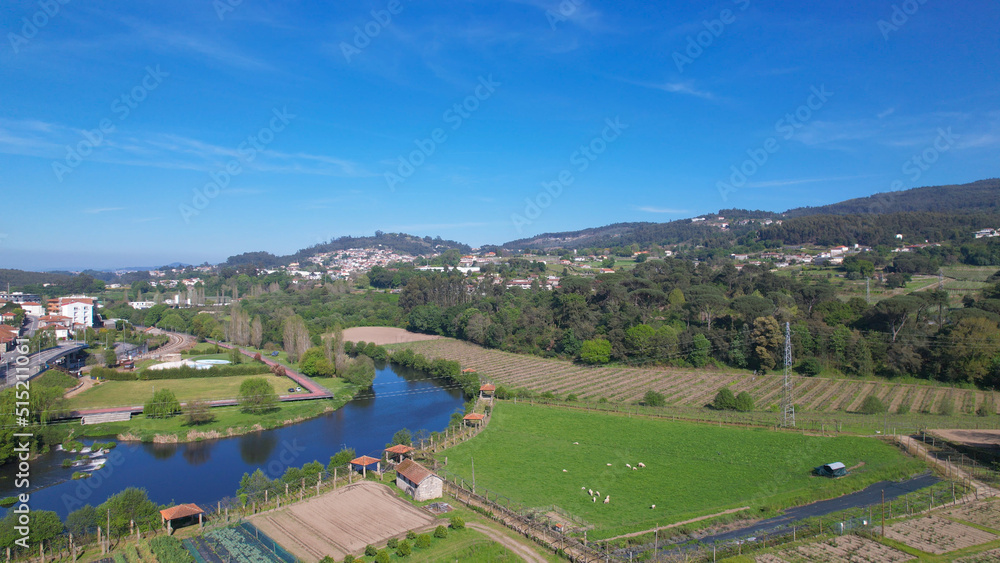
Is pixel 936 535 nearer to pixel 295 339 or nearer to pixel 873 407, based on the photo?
pixel 873 407

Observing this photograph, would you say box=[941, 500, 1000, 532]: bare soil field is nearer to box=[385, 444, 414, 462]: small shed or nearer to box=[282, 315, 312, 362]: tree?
box=[385, 444, 414, 462]: small shed

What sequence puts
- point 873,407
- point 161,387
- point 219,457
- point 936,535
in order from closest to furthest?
point 936,535, point 219,457, point 873,407, point 161,387

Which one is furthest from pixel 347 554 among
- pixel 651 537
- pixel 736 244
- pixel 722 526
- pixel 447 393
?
pixel 736 244

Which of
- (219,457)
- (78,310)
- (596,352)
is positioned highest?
(78,310)

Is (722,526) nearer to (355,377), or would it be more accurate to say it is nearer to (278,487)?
(278,487)

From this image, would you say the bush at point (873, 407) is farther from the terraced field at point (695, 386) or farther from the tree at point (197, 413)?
the tree at point (197, 413)

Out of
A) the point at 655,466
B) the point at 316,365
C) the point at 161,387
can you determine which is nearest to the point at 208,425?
the point at 161,387

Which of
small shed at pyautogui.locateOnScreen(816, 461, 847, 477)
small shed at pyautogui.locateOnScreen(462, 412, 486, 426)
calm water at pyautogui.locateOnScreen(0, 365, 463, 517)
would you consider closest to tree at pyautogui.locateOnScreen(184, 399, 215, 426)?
calm water at pyautogui.locateOnScreen(0, 365, 463, 517)
